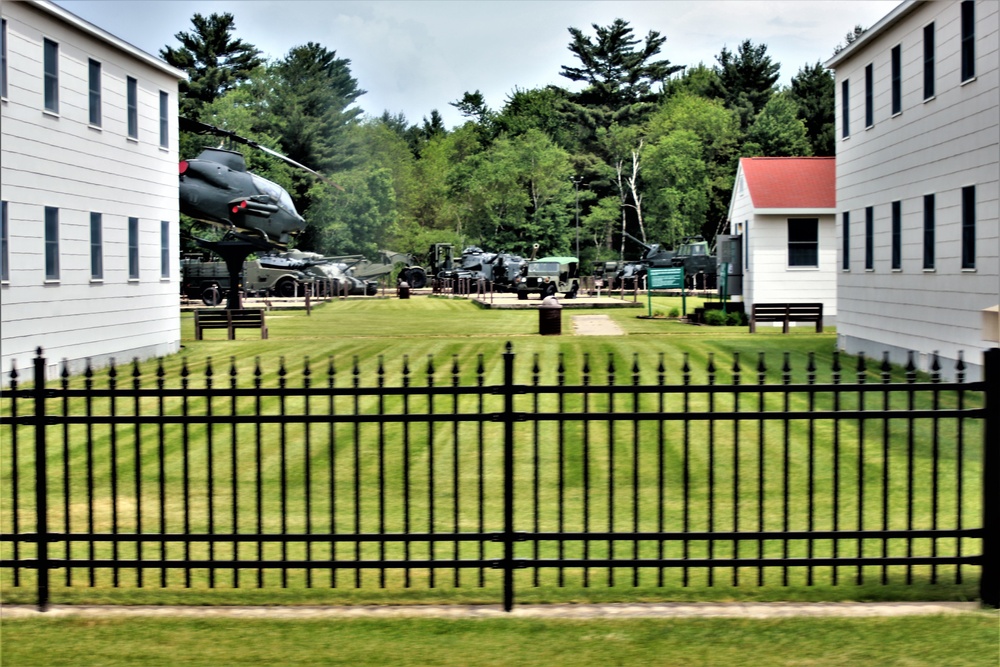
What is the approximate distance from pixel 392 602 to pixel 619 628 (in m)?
1.45

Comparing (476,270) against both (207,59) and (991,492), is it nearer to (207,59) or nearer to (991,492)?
(207,59)

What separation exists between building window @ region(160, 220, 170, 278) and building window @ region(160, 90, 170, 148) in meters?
1.77

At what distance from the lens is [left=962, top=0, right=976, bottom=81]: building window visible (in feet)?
55.9

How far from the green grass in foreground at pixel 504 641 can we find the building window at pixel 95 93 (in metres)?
16.7

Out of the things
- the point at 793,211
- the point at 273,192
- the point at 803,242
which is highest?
the point at 273,192

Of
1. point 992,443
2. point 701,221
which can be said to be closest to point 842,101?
point 992,443

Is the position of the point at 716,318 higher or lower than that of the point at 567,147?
lower

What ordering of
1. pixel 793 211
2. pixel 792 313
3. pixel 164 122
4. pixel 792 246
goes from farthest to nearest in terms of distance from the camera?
1. pixel 792 246
2. pixel 793 211
3. pixel 792 313
4. pixel 164 122

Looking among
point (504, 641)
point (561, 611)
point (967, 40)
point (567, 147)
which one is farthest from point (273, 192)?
point (567, 147)

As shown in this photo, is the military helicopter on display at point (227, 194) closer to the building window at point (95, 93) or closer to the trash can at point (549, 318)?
the trash can at point (549, 318)

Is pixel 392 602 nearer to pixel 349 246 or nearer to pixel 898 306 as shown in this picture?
pixel 898 306

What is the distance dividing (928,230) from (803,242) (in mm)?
14778

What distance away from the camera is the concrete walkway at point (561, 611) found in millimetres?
6582

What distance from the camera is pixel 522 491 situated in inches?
428
